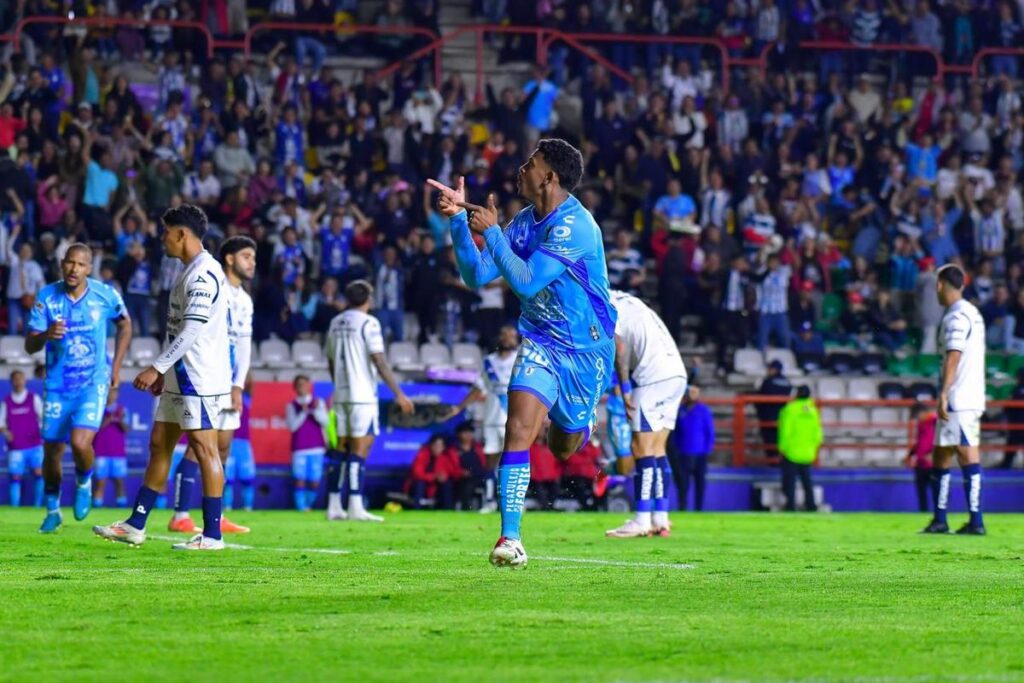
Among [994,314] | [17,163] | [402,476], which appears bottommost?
[402,476]

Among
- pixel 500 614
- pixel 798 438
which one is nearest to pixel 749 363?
pixel 798 438

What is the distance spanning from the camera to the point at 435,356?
27.3m

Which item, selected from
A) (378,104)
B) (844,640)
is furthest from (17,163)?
(844,640)

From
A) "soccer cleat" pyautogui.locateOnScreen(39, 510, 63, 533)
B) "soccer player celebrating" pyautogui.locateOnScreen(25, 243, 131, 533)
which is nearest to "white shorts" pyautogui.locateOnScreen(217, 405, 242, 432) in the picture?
"soccer player celebrating" pyautogui.locateOnScreen(25, 243, 131, 533)

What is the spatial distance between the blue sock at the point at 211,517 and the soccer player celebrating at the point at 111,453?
12.4 meters

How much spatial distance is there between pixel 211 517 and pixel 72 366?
3014 millimetres

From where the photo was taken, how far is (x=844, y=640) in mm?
6863

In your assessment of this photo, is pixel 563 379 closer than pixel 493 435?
Yes

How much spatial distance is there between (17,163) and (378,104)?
6.59 m

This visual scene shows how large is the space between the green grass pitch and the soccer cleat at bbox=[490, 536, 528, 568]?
0.37 ft

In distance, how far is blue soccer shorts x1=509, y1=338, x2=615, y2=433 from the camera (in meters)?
9.90

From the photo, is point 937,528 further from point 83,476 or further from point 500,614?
point 500,614

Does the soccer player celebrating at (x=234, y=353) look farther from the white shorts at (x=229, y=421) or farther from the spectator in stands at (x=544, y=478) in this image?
the spectator in stands at (x=544, y=478)

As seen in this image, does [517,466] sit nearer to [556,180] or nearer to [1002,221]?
[556,180]
